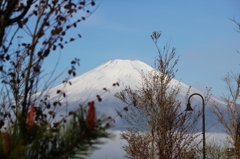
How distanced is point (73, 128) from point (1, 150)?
43cm

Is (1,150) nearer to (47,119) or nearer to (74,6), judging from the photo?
(47,119)

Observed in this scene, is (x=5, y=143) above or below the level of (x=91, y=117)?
below

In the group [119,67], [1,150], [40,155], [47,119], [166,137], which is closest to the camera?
[1,150]

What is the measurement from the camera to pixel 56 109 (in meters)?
3.84

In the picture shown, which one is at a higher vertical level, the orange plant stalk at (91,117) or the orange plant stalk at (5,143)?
the orange plant stalk at (91,117)

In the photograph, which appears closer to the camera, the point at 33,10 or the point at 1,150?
the point at 1,150

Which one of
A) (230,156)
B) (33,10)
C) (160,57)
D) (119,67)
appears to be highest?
(119,67)

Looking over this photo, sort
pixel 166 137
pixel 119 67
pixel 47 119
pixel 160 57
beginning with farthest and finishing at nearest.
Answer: pixel 119 67, pixel 160 57, pixel 166 137, pixel 47 119

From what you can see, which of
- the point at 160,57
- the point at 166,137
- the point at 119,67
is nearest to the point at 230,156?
the point at 166,137

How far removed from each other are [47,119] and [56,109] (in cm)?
14

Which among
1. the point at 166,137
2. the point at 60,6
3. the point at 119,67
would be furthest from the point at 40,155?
the point at 119,67

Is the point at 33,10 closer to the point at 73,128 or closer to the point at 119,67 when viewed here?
the point at 73,128

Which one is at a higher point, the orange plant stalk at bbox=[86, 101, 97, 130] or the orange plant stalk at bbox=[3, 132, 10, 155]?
the orange plant stalk at bbox=[86, 101, 97, 130]

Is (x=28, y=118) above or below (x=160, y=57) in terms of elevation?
below
